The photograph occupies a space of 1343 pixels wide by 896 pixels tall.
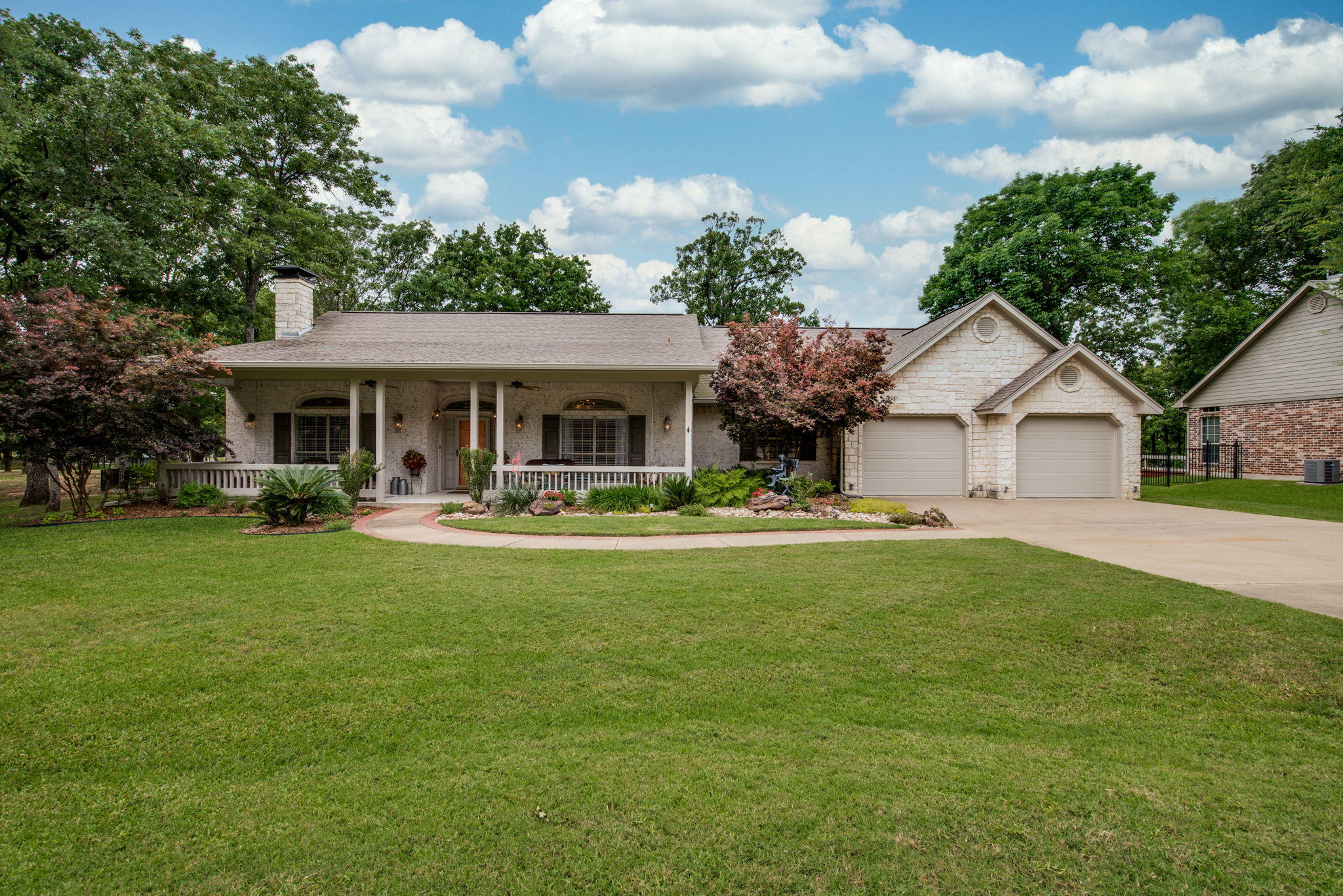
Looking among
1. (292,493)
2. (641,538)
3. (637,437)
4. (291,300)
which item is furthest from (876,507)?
(291,300)

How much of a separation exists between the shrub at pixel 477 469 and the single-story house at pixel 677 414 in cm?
129

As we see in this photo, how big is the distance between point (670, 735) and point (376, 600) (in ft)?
12.3

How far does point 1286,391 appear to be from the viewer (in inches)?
763

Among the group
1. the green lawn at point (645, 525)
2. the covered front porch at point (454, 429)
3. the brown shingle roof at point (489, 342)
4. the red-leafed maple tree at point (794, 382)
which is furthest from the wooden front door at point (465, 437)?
the red-leafed maple tree at point (794, 382)

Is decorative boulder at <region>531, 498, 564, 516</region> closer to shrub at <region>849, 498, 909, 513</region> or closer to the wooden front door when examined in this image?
the wooden front door

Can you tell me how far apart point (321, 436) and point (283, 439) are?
88cm

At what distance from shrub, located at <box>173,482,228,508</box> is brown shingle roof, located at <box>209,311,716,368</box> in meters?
2.76

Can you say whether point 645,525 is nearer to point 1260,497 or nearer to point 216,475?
point 216,475

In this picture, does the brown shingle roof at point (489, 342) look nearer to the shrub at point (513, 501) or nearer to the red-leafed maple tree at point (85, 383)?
the red-leafed maple tree at point (85, 383)

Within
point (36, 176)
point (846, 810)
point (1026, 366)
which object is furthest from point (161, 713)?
point (1026, 366)

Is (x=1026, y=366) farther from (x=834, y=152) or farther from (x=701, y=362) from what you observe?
(x=701, y=362)

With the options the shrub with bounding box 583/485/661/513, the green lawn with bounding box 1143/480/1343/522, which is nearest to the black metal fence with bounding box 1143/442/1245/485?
the green lawn with bounding box 1143/480/1343/522

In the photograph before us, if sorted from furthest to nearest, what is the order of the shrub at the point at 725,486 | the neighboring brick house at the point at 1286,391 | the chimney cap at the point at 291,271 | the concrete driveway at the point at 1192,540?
the neighboring brick house at the point at 1286,391 → the chimney cap at the point at 291,271 → the shrub at the point at 725,486 → the concrete driveway at the point at 1192,540

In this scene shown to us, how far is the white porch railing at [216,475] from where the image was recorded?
13.6 m
